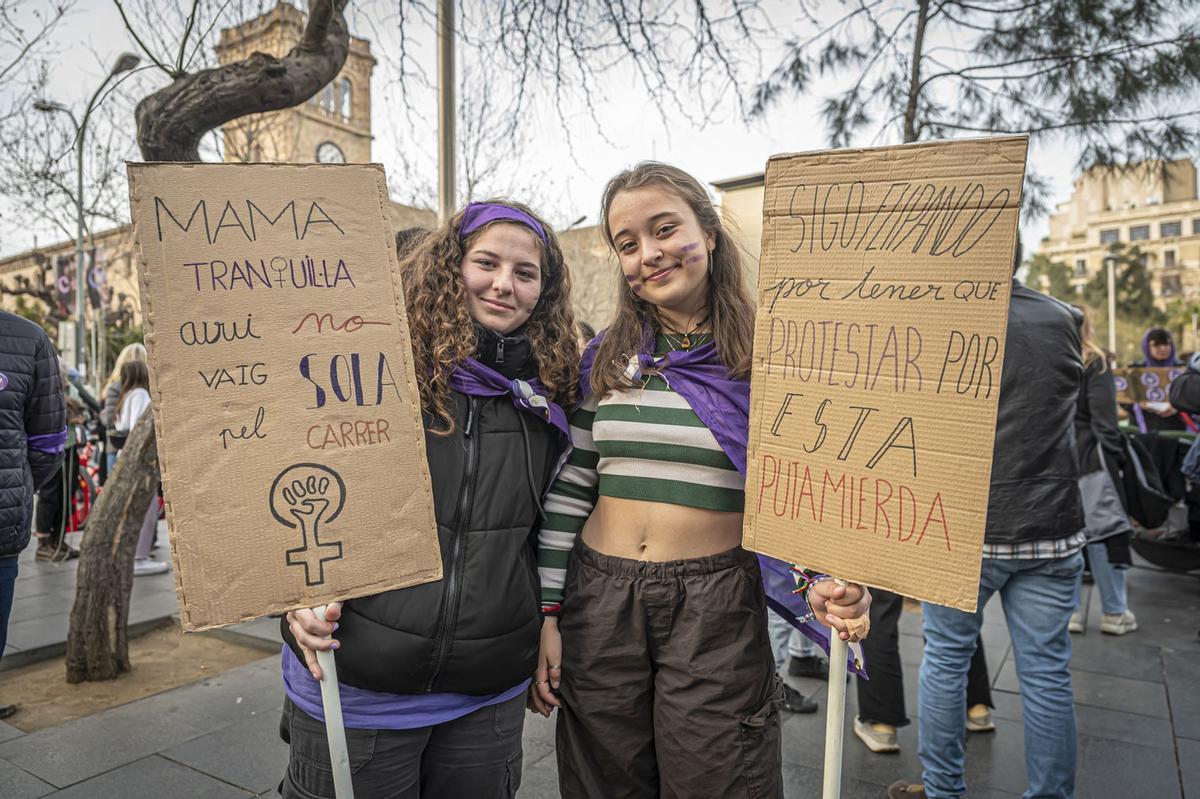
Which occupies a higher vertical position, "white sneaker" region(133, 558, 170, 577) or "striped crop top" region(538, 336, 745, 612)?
"striped crop top" region(538, 336, 745, 612)

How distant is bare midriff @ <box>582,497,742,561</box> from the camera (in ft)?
6.22

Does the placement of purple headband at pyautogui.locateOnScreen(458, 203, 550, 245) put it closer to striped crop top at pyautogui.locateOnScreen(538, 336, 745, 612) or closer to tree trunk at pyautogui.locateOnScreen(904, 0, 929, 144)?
striped crop top at pyautogui.locateOnScreen(538, 336, 745, 612)

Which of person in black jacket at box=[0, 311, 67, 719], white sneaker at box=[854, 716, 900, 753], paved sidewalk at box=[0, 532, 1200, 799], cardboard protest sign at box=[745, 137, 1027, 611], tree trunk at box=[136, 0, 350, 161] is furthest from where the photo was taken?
tree trunk at box=[136, 0, 350, 161]

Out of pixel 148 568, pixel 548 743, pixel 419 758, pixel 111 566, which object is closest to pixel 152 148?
pixel 111 566

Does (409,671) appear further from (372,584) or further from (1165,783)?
(1165,783)

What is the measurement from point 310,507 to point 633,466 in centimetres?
76

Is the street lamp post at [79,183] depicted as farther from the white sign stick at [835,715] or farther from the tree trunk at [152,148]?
the white sign stick at [835,715]

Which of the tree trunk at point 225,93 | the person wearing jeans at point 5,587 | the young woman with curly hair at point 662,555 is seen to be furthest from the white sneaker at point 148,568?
the young woman with curly hair at point 662,555

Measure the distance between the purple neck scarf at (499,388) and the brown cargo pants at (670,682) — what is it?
0.37 meters

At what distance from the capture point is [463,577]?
5.87 feet

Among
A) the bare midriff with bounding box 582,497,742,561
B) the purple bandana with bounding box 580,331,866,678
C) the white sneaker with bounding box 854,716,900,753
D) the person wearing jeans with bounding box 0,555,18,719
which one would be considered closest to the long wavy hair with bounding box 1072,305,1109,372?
the white sneaker with bounding box 854,716,900,753

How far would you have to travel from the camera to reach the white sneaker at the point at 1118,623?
5.15 m

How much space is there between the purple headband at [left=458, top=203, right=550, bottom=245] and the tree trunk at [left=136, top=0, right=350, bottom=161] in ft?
7.04

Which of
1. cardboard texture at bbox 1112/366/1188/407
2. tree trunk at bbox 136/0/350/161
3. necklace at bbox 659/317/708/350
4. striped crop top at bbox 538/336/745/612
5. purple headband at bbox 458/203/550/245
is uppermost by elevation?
tree trunk at bbox 136/0/350/161
